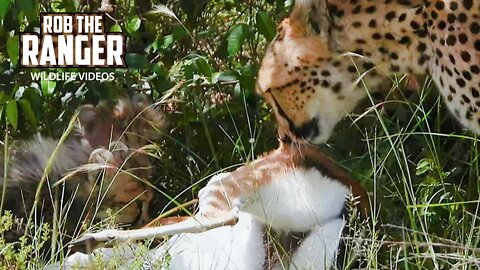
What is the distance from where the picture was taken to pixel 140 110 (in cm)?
346

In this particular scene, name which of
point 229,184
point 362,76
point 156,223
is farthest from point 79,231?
point 362,76

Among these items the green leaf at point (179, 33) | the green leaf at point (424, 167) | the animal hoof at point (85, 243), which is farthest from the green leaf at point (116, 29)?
the green leaf at point (424, 167)

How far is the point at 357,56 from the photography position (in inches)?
115

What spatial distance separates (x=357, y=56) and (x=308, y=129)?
0.27m

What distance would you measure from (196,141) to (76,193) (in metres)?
0.48

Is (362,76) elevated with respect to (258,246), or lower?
elevated

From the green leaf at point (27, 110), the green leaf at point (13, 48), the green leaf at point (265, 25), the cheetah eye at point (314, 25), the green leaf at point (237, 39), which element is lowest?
the green leaf at point (27, 110)

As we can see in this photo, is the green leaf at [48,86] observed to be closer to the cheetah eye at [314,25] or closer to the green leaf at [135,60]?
the green leaf at [135,60]

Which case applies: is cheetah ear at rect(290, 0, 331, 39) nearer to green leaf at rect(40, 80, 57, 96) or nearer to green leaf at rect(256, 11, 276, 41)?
green leaf at rect(256, 11, 276, 41)

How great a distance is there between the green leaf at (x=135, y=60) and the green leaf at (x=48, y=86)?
8.7 inches

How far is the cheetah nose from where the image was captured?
10.1 ft

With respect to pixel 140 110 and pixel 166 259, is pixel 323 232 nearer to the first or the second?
pixel 166 259

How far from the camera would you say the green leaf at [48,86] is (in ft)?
10.7

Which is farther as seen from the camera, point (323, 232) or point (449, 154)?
point (449, 154)
